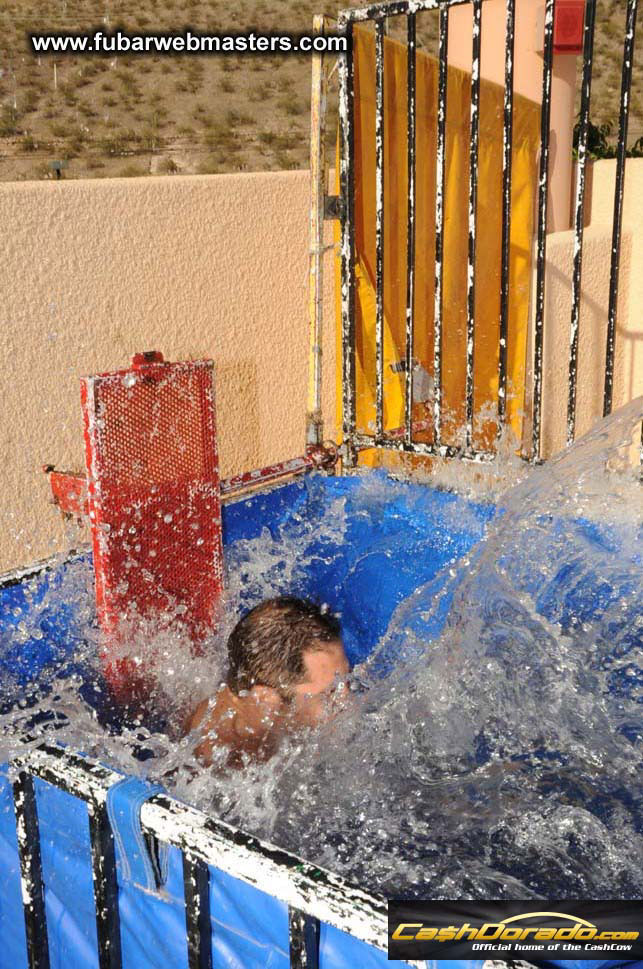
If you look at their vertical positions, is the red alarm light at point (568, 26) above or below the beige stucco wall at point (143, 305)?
above

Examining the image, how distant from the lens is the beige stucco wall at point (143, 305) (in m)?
3.64

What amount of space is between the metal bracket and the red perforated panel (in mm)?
1278

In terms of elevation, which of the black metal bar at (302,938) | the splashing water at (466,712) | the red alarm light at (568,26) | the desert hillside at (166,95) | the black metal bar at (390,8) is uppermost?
the desert hillside at (166,95)

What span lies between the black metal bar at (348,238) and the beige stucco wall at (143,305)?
36.1 inches

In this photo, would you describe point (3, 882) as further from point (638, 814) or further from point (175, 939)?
point (638, 814)

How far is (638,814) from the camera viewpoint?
2002 millimetres

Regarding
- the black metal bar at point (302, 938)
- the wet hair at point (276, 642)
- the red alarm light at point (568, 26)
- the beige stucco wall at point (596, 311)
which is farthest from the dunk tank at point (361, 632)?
the red alarm light at point (568, 26)

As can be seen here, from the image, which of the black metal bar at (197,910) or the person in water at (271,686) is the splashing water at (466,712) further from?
the black metal bar at (197,910)

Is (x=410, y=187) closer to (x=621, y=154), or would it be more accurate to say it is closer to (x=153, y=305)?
(x=621, y=154)

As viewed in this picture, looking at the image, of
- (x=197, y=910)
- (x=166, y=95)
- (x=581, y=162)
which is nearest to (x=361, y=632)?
(x=581, y=162)

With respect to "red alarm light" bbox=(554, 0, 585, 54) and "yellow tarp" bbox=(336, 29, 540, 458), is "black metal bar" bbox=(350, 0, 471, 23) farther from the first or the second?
"red alarm light" bbox=(554, 0, 585, 54)

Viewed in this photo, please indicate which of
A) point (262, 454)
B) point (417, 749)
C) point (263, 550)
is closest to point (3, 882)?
point (417, 749)

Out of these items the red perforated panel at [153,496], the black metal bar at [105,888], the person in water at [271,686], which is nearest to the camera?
the black metal bar at [105,888]

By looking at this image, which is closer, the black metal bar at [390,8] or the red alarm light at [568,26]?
the black metal bar at [390,8]
